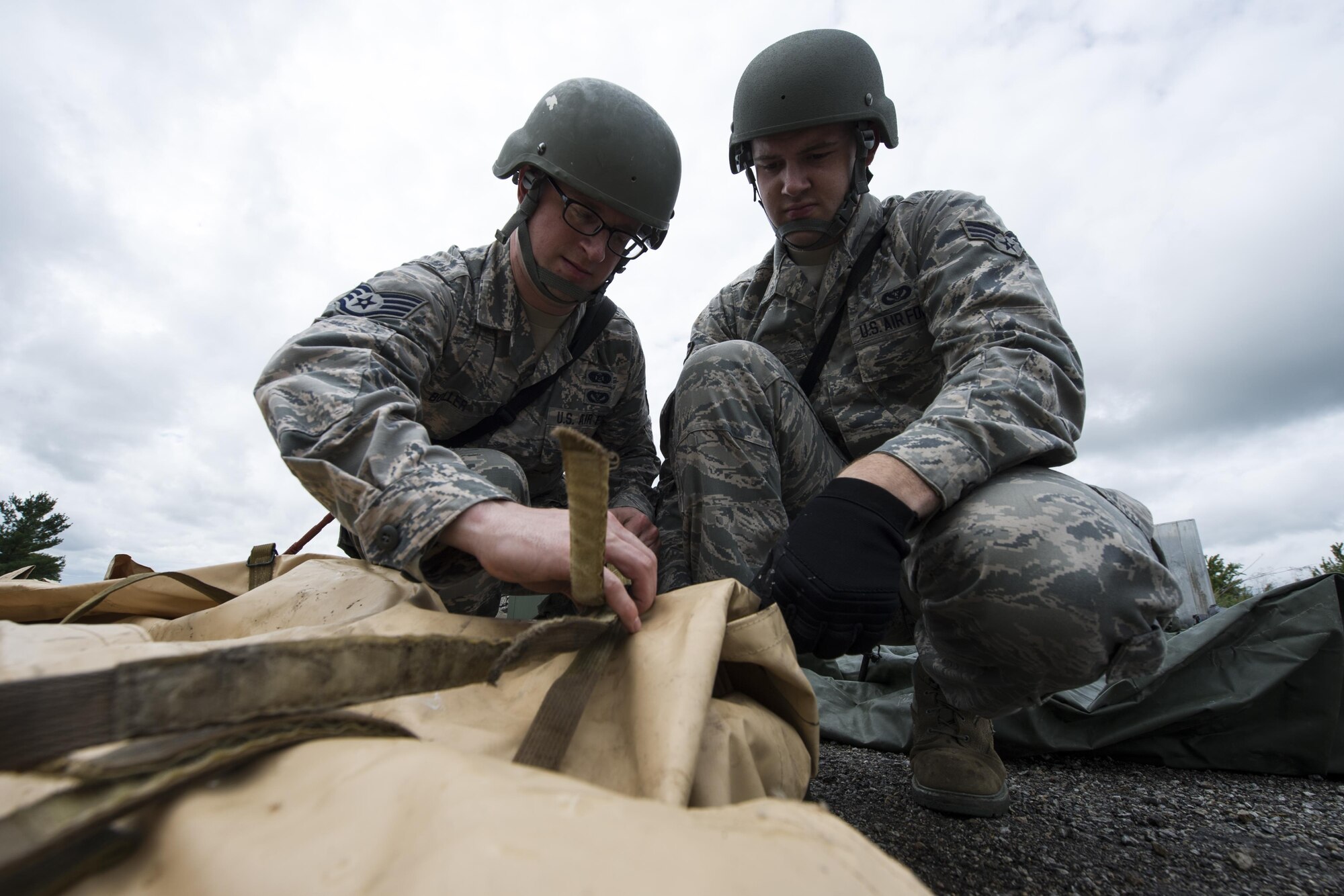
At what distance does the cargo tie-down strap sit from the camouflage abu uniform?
0.98 m

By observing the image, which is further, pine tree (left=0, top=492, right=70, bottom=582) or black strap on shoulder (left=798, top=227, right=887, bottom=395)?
pine tree (left=0, top=492, right=70, bottom=582)

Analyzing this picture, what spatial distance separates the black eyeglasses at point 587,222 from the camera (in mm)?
2363

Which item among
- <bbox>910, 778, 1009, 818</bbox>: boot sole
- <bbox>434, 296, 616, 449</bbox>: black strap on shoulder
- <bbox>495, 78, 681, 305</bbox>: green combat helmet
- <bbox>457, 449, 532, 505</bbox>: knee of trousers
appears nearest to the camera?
<bbox>910, 778, 1009, 818</bbox>: boot sole

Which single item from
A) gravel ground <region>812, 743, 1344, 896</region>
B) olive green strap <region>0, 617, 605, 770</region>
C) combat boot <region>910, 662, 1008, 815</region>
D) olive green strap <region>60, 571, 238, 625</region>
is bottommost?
gravel ground <region>812, 743, 1344, 896</region>

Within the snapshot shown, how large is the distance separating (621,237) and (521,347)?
51 centimetres

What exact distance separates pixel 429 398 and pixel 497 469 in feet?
1.68

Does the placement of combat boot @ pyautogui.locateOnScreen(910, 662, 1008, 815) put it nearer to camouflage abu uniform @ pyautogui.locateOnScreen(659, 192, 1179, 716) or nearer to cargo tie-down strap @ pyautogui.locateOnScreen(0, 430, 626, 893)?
camouflage abu uniform @ pyautogui.locateOnScreen(659, 192, 1179, 716)

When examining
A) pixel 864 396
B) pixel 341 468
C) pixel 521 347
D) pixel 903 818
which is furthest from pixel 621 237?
pixel 903 818

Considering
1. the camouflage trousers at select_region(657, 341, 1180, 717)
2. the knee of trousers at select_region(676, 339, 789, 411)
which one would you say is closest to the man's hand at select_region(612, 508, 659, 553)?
the camouflage trousers at select_region(657, 341, 1180, 717)

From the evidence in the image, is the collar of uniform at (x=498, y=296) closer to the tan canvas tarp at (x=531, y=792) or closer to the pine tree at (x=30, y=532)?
the tan canvas tarp at (x=531, y=792)

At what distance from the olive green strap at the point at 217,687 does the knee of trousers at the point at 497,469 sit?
4.03 ft

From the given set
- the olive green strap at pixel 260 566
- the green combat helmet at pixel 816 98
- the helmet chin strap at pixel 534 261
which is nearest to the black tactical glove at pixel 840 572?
the olive green strap at pixel 260 566

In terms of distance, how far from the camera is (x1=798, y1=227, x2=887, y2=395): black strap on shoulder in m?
2.30

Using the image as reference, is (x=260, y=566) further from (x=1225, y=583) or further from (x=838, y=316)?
(x=1225, y=583)
